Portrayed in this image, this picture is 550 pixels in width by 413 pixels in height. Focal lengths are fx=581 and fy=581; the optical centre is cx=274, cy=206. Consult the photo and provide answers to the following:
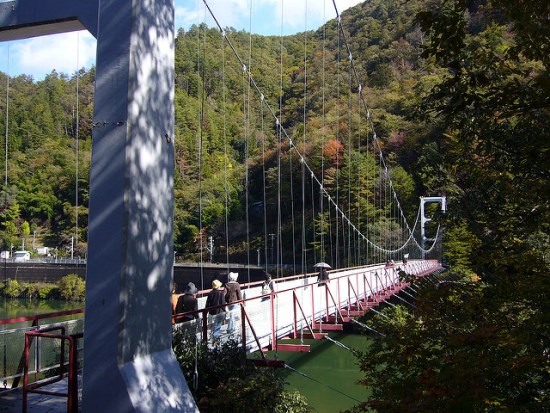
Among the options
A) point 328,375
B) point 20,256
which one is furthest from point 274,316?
point 20,256

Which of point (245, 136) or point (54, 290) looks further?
point (54, 290)

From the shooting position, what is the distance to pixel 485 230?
3.93 meters

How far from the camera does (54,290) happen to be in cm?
3788

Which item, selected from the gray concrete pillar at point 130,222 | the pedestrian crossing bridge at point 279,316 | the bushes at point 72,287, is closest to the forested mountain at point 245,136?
the pedestrian crossing bridge at point 279,316

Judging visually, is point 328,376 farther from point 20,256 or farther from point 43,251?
point 43,251

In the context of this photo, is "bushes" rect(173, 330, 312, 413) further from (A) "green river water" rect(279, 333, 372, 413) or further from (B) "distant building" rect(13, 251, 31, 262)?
(B) "distant building" rect(13, 251, 31, 262)

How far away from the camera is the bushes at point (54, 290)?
35031 mm

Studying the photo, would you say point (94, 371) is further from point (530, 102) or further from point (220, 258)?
point (220, 258)

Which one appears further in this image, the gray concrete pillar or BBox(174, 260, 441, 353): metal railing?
BBox(174, 260, 441, 353): metal railing

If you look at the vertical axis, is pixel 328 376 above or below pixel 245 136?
below

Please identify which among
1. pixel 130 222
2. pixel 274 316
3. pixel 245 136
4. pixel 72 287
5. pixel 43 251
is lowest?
pixel 72 287

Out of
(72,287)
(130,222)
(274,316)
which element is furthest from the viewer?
(72,287)

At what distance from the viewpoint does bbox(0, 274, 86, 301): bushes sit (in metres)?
35.0

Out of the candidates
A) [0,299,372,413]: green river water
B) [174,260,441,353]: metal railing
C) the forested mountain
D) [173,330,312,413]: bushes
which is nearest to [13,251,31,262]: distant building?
the forested mountain
